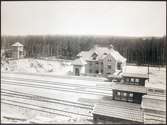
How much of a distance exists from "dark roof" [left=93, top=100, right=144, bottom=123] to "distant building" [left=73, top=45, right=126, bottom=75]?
9.9 inches

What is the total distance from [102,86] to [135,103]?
29cm

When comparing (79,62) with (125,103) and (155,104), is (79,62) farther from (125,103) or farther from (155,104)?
(155,104)

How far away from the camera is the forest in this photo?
61.6 inches

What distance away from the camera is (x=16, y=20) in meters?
1.90

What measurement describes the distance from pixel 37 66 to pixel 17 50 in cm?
24

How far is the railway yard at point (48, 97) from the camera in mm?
1680

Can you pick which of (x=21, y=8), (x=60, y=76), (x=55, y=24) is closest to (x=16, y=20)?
(x=21, y=8)

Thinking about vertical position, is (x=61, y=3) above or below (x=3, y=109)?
above

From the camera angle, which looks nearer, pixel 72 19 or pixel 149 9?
pixel 149 9

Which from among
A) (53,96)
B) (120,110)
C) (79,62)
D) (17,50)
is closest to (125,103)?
(120,110)

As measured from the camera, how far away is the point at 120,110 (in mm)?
1597

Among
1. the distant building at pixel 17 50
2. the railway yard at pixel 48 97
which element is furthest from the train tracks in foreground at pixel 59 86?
the distant building at pixel 17 50

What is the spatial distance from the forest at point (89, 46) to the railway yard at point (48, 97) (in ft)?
0.79

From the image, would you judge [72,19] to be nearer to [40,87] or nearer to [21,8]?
[21,8]
